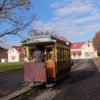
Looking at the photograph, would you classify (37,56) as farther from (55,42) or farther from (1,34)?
(1,34)

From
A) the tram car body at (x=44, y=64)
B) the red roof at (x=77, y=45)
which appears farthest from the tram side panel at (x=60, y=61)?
the red roof at (x=77, y=45)

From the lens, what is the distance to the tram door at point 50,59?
7236 mm

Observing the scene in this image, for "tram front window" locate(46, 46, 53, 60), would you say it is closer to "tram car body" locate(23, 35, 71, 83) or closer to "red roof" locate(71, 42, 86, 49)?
"tram car body" locate(23, 35, 71, 83)

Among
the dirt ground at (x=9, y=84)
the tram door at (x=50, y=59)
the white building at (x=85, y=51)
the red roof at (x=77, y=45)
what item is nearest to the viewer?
the dirt ground at (x=9, y=84)

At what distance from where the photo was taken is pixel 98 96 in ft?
18.1

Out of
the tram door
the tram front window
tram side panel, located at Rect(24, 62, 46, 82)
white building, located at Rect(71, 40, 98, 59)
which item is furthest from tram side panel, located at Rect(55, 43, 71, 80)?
white building, located at Rect(71, 40, 98, 59)

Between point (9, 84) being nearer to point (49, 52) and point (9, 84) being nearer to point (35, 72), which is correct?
point (35, 72)

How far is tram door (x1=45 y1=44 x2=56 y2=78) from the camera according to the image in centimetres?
724

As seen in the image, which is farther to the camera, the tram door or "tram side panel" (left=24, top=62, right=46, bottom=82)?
the tram door

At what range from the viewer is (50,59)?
7578mm

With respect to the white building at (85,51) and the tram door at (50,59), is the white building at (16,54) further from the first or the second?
the tram door at (50,59)

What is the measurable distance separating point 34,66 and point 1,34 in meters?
11.4

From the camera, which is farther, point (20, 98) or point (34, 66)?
point (34, 66)

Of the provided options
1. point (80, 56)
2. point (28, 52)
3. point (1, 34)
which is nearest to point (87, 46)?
point (80, 56)
